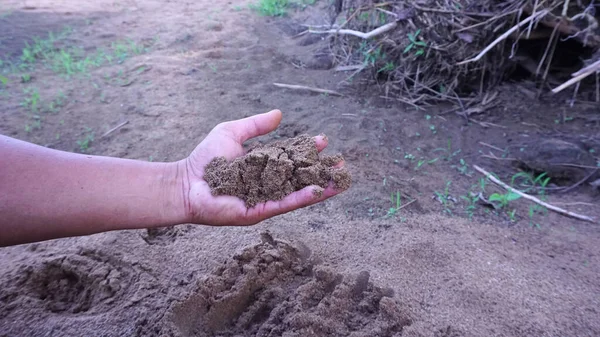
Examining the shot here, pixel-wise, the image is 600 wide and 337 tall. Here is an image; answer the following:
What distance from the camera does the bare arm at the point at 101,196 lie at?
1452 millimetres

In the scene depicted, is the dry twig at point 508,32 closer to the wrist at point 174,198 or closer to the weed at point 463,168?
the weed at point 463,168

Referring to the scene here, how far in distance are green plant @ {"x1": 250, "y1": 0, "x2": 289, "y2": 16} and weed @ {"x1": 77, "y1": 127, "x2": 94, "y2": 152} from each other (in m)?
3.38

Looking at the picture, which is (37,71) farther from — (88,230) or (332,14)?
(88,230)

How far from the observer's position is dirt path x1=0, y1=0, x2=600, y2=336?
1669 millimetres

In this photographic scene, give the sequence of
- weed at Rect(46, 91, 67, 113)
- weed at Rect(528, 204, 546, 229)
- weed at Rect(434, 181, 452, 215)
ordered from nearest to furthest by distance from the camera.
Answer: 1. weed at Rect(528, 204, 546, 229)
2. weed at Rect(434, 181, 452, 215)
3. weed at Rect(46, 91, 67, 113)

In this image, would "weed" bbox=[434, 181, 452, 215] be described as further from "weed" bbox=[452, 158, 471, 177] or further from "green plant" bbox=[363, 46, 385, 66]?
"green plant" bbox=[363, 46, 385, 66]

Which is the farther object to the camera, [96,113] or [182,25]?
[182,25]

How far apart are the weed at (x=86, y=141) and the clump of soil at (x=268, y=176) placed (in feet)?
5.72

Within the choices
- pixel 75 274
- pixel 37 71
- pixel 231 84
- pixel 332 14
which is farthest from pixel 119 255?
pixel 332 14

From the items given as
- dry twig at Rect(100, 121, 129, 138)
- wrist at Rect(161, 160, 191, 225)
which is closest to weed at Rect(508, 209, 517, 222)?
wrist at Rect(161, 160, 191, 225)

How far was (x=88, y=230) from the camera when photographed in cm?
156

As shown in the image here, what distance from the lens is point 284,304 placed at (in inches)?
65.7

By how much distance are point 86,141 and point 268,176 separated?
206 centimetres

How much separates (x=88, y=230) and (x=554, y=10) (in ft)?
11.4
